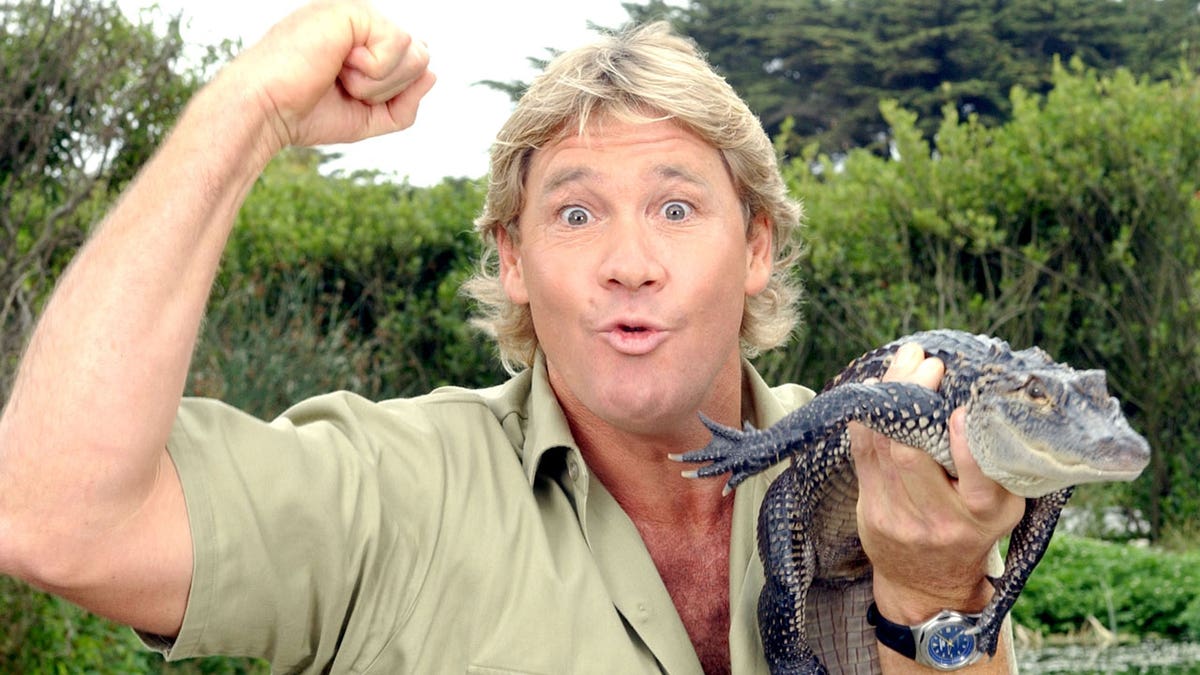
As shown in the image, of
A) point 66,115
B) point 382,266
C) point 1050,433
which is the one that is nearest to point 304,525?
point 1050,433

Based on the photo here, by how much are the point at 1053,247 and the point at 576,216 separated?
28.4 ft

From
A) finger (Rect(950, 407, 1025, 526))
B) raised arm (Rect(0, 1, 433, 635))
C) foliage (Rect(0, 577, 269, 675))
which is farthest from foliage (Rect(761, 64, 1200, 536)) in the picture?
raised arm (Rect(0, 1, 433, 635))

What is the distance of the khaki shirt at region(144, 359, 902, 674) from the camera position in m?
2.17

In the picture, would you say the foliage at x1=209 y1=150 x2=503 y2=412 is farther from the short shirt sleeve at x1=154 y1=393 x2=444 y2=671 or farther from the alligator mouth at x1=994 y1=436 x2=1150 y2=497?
the alligator mouth at x1=994 y1=436 x2=1150 y2=497

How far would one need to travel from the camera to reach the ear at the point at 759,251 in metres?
3.04

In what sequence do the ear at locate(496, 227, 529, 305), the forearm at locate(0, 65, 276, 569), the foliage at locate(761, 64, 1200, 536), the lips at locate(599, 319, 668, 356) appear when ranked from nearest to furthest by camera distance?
the forearm at locate(0, 65, 276, 569), the lips at locate(599, 319, 668, 356), the ear at locate(496, 227, 529, 305), the foliage at locate(761, 64, 1200, 536)

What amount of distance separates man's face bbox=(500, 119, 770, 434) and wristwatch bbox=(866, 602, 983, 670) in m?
0.56

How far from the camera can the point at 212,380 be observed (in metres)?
7.06

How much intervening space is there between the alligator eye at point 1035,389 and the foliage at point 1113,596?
6618 mm

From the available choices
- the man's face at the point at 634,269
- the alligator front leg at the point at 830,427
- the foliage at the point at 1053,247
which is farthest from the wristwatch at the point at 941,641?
the foliage at the point at 1053,247

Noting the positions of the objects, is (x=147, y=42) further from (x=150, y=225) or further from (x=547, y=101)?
(x=150, y=225)

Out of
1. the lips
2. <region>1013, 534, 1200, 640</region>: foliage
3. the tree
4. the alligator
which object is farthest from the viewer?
<region>1013, 534, 1200, 640</region>: foliage

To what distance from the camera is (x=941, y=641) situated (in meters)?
2.50

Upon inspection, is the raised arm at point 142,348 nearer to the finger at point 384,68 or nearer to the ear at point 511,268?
the finger at point 384,68
